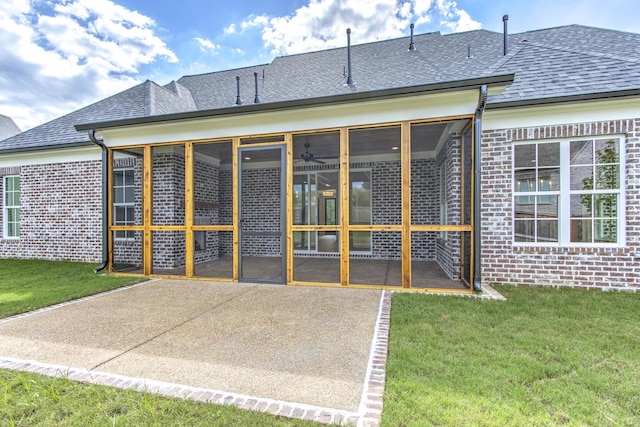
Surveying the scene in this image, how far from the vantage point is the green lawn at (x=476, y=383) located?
1.84 metres

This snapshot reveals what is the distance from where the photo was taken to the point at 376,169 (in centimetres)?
910

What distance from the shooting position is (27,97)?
19.1 meters

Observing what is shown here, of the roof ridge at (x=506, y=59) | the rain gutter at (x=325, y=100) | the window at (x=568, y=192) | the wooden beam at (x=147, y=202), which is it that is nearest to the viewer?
the rain gutter at (x=325, y=100)

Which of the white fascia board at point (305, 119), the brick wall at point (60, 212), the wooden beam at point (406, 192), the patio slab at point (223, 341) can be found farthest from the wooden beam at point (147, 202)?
the wooden beam at point (406, 192)

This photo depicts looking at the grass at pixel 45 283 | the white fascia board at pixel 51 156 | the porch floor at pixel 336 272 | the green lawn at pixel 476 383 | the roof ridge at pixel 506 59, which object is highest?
the roof ridge at pixel 506 59

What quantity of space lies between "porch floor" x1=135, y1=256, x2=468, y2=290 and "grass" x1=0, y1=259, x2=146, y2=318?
116 centimetres

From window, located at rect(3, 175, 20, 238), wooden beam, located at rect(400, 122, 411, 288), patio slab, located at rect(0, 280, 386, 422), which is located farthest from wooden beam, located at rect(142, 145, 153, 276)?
window, located at rect(3, 175, 20, 238)

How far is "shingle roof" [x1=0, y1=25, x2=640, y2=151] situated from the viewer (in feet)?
17.9

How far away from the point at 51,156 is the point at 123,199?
247 centimetres

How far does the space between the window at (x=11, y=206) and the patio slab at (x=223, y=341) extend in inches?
271

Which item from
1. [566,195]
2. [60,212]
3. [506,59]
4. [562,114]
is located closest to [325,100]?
[562,114]

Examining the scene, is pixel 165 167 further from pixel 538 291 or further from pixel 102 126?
pixel 538 291

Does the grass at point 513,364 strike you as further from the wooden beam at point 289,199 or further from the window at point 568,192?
the wooden beam at point 289,199

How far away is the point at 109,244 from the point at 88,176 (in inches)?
108
